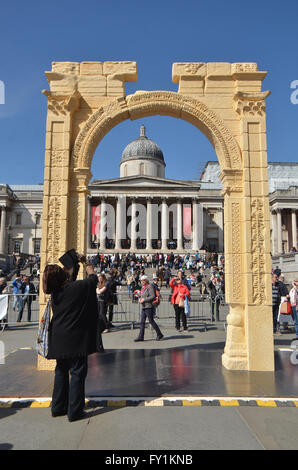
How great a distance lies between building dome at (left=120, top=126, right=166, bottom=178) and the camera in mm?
58031

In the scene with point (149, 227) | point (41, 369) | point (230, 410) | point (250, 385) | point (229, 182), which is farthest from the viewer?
point (149, 227)

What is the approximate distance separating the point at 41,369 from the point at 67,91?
5.52m

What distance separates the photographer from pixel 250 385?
5.07 meters

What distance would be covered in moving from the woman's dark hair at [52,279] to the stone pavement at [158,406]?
5.03ft

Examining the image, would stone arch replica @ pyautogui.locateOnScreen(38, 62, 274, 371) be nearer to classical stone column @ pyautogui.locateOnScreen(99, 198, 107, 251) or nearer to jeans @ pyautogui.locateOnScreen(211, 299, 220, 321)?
jeans @ pyautogui.locateOnScreen(211, 299, 220, 321)

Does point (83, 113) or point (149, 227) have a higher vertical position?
point (149, 227)

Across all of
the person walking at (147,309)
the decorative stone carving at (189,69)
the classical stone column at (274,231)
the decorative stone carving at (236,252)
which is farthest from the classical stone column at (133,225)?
the decorative stone carving at (236,252)

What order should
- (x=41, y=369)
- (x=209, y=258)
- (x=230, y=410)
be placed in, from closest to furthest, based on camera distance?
(x=230, y=410) → (x=41, y=369) → (x=209, y=258)

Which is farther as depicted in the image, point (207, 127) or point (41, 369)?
point (207, 127)

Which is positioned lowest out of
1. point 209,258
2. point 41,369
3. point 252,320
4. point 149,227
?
point 41,369

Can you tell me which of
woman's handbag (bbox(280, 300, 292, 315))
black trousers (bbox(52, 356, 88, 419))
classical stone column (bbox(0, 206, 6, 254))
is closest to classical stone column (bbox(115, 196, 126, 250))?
classical stone column (bbox(0, 206, 6, 254))

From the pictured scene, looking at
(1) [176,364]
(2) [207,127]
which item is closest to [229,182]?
(2) [207,127]

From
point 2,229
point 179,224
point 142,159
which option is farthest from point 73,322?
point 142,159
